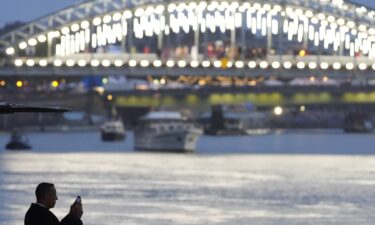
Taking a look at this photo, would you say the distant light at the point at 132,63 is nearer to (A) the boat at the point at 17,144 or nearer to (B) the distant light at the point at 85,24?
(B) the distant light at the point at 85,24

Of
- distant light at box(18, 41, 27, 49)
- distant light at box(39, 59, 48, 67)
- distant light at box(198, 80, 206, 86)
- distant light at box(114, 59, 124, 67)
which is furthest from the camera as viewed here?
distant light at box(198, 80, 206, 86)

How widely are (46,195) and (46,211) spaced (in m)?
0.24

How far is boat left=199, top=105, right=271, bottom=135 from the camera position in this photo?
5055 inches

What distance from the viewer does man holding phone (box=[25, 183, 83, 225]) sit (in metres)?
18.8

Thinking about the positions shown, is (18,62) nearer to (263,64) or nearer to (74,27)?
(74,27)

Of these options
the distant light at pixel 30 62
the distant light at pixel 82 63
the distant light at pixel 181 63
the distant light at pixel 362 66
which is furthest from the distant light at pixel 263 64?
the distant light at pixel 30 62

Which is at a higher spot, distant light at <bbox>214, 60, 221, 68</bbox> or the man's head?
distant light at <bbox>214, 60, 221, 68</bbox>

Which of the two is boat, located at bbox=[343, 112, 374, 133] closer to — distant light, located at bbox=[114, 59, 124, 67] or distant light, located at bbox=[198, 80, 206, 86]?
distant light, located at bbox=[198, 80, 206, 86]

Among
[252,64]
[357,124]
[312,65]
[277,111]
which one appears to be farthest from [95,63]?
[277,111]

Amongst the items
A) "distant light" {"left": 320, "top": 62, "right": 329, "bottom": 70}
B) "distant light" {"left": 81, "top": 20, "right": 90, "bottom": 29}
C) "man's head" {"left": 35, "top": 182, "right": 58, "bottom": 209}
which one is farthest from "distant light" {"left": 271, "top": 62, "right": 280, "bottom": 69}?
"man's head" {"left": 35, "top": 182, "right": 58, "bottom": 209}

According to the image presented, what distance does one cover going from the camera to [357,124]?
463ft

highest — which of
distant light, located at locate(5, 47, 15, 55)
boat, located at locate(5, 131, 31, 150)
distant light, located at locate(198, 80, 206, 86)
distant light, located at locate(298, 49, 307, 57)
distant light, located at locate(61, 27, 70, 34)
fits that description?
distant light, located at locate(61, 27, 70, 34)

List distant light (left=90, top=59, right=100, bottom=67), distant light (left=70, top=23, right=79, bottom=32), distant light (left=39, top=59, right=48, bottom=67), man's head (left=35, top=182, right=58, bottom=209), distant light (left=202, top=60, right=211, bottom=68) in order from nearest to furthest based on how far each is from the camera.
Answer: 1. man's head (left=35, top=182, right=58, bottom=209)
2. distant light (left=90, top=59, right=100, bottom=67)
3. distant light (left=202, top=60, right=211, bottom=68)
4. distant light (left=39, top=59, right=48, bottom=67)
5. distant light (left=70, top=23, right=79, bottom=32)

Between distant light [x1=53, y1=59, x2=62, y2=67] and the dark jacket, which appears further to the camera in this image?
distant light [x1=53, y1=59, x2=62, y2=67]
